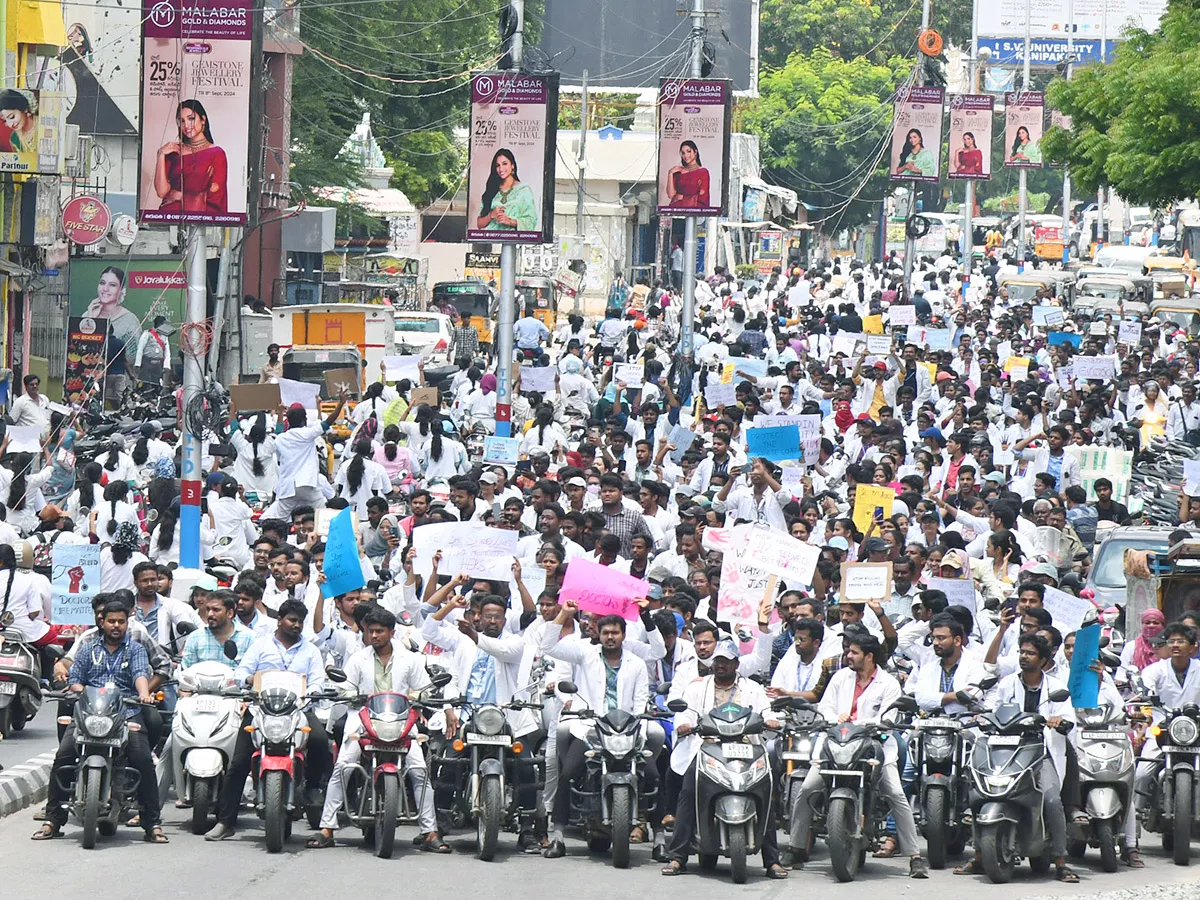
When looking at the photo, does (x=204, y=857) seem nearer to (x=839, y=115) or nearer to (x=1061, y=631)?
(x=1061, y=631)

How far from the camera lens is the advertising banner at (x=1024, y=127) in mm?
55656

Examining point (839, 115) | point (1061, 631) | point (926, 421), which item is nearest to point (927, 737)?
point (1061, 631)

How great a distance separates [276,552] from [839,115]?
68656 millimetres

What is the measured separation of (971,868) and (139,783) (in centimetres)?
415

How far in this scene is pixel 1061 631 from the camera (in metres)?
12.1

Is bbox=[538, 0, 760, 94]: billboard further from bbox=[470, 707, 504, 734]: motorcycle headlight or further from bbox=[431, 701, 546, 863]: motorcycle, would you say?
bbox=[470, 707, 504, 734]: motorcycle headlight

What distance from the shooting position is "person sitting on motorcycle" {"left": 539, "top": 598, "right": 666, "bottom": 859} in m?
11.5

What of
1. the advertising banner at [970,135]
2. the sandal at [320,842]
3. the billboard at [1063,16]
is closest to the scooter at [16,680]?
the sandal at [320,842]

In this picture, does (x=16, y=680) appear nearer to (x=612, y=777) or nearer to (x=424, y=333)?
(x=612, y=777)

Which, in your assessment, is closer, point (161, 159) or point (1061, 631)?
point (1061, 631)

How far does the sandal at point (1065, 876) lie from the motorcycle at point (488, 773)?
2.61m

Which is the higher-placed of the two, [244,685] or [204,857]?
[244,685]

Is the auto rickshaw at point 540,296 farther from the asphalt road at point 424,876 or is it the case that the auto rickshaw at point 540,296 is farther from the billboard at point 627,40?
the asphalt road at point 424,876

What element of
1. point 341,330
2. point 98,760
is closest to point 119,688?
point 98,760
